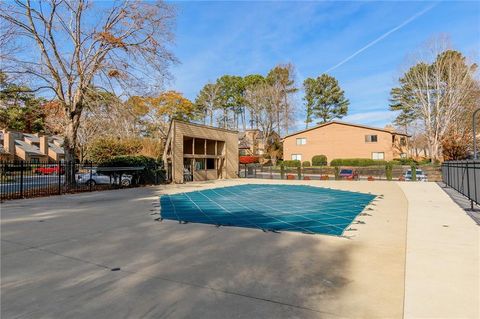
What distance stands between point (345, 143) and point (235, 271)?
40.7 meters

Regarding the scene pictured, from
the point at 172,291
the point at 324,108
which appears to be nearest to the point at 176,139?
the point at 172,291

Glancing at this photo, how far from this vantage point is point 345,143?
137 feet

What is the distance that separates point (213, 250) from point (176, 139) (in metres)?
18.1

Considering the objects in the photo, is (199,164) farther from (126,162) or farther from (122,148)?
Answer: (122,148)

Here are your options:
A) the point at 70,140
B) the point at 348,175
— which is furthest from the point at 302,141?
the point at 70,140

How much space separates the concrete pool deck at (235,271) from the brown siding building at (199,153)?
15.4 metres

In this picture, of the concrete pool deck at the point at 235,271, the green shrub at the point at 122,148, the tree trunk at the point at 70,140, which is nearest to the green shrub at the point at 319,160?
the green shrub at the point at 122,148

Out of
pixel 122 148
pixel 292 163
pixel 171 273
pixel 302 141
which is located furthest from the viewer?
pixel 302 141

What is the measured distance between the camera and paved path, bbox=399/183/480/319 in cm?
307

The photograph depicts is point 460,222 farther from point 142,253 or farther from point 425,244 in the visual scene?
point 142,253

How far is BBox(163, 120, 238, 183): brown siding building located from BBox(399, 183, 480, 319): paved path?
17991mm

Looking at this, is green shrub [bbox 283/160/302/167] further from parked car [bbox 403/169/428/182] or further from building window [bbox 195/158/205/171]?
building window [bbox 195/158/205/171]

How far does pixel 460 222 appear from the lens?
7590 millimetres

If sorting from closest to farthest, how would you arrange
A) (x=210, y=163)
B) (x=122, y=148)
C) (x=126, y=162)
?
(x=126, y=162) < (x=122, y=148) < (x=210, y=163)
